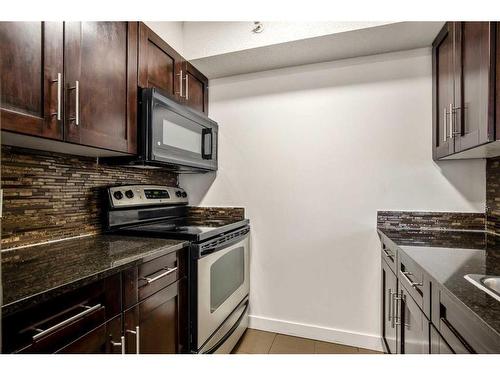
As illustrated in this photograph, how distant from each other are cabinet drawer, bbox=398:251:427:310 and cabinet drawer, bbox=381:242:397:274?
108 mm

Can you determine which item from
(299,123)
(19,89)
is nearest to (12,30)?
(19,89)

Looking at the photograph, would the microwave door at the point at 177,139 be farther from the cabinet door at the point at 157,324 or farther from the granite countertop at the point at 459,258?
the granite countertop at the point at 459,258

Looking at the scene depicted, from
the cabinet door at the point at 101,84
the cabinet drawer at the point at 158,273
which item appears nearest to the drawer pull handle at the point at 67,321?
the cabinet drawer at the point at 158,273

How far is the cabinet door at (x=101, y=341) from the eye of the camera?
839 millimetres

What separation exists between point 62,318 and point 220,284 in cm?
99

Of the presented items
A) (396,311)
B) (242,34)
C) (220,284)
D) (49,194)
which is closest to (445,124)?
(396,311)

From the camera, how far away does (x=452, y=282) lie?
803mm

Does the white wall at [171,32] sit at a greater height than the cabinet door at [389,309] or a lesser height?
greater

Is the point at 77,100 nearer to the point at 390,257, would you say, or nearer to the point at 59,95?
the point at 59,95

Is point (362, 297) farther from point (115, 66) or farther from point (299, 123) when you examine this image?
point (115, 66)

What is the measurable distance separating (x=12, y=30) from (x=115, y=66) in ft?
1.52

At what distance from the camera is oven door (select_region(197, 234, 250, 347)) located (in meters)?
1.48

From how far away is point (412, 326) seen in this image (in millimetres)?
1153

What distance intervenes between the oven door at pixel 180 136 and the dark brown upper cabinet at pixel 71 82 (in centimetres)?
11
